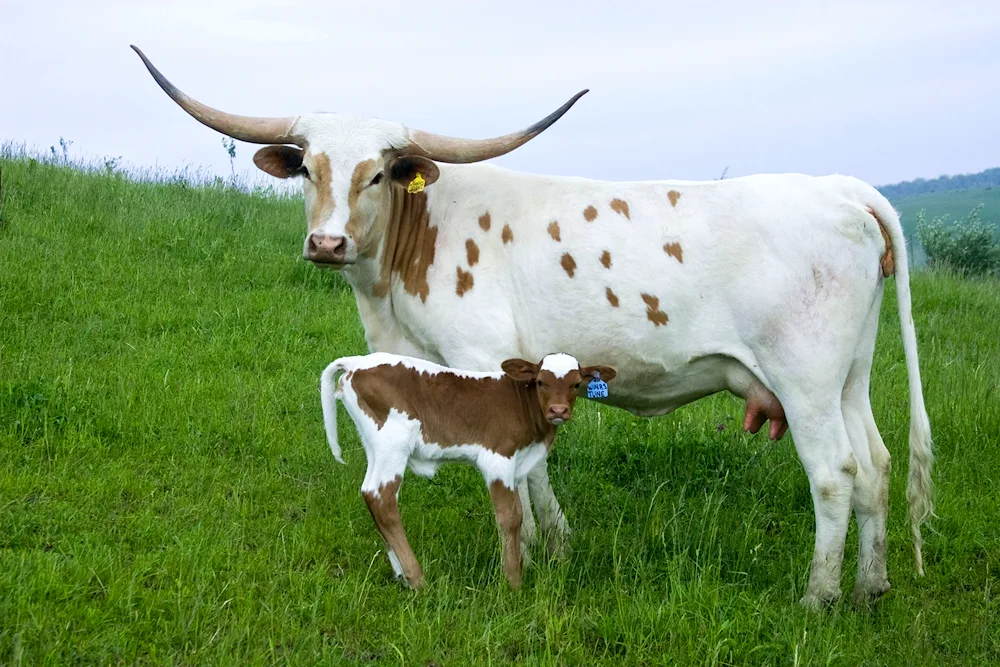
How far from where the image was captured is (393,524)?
17.7 ft

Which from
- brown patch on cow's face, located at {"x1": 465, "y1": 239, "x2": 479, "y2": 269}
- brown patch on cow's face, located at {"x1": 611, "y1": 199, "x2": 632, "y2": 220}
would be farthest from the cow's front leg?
brown patch on cow's face, located at {"x1": 611, "y1": 199, "x2": 632, "y2": 220}

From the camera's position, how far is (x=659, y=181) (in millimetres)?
6375

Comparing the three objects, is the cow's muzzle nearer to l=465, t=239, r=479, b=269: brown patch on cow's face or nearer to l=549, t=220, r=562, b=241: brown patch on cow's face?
l=465, t=239, r=479, b=269: brown patch on cow's face

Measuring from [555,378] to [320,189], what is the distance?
6.24ft

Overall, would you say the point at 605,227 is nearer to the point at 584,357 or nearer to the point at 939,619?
the point at 584,357

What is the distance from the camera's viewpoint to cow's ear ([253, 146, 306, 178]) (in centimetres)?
658

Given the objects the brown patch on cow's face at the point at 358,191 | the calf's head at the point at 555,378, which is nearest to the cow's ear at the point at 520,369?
the calf's head at the point at 555,378

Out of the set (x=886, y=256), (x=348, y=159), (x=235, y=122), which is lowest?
(x=886, y=256)

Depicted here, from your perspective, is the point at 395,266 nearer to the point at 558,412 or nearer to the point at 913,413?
the point at 558,412

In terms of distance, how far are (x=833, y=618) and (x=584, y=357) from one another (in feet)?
6.45

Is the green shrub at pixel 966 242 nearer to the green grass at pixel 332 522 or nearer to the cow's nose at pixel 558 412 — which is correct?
the green grass at pixel 332 522

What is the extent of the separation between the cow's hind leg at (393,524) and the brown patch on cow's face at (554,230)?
1.73 m

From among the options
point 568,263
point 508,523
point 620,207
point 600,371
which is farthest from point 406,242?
point 508,523

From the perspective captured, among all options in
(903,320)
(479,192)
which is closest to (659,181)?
(479,192)
